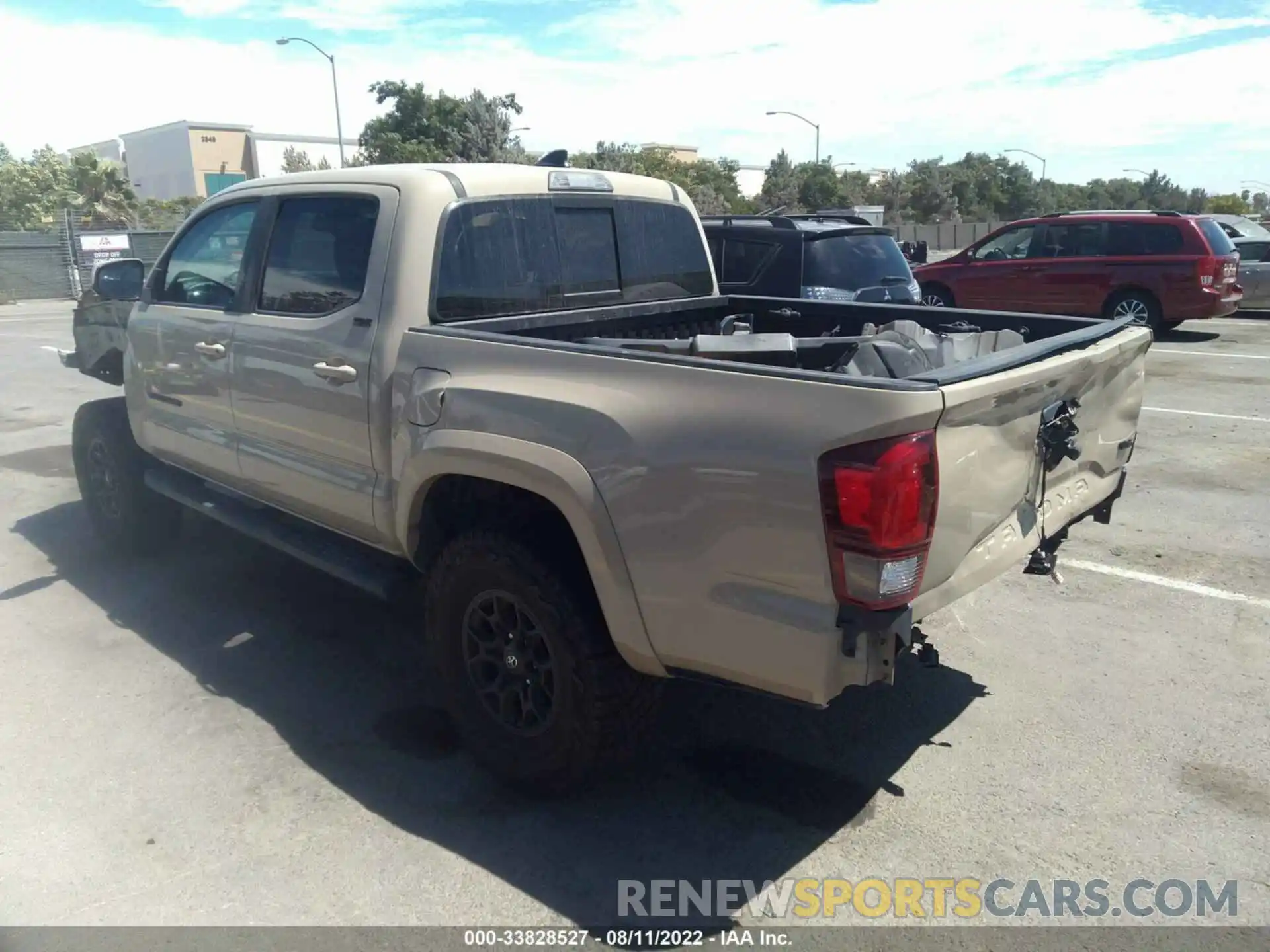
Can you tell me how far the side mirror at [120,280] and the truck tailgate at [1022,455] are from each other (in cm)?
455

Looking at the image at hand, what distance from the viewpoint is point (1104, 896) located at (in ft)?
9.38

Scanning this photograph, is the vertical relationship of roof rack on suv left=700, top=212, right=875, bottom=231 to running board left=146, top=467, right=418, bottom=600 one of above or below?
above

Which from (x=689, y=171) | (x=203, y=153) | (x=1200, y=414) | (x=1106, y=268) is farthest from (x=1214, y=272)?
(x=203, y=153)

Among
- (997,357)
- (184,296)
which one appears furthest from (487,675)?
(184,296)

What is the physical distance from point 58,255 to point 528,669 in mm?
29413

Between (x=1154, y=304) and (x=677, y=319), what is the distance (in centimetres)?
1156

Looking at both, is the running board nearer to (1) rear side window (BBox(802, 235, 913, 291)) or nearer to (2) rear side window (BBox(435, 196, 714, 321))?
(2) rear side window (BBox(435, 196, 714, 321))

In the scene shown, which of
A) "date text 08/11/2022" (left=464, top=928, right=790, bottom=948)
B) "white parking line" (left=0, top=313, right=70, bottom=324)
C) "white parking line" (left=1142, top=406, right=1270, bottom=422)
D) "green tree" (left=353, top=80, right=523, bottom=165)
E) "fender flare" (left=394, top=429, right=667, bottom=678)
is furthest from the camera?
"green tree" (left=353, top=80, right=523, bottom=165)

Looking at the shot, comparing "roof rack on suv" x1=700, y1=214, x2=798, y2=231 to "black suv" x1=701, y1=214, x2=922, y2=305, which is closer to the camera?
"black suv" x1=701, y1=214, x2=922, y2=305

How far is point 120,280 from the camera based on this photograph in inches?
214

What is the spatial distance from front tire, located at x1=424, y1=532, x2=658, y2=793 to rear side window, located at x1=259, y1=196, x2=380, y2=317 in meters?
1.19

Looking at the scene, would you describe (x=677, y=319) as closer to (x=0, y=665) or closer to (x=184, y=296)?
(x=184, y=296)

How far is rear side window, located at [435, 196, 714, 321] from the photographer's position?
3.77 meters

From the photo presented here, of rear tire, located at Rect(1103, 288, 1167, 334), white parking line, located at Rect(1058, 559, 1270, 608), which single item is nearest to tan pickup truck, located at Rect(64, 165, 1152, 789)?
white parking line, located at Rect(1058, 559, 1270, 608)
